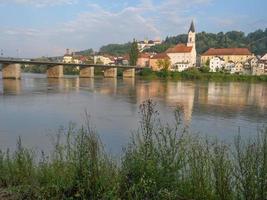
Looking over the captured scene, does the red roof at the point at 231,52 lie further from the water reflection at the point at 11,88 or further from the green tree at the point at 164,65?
the water reflection at the point at 11,88

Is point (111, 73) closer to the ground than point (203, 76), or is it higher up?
higher up

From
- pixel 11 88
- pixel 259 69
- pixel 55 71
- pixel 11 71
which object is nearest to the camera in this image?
pixel 11 88

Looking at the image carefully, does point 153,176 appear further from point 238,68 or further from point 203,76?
point 238,68

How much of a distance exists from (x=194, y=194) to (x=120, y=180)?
3.59 ft

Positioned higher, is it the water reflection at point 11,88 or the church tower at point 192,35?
the church tower at point 192,35

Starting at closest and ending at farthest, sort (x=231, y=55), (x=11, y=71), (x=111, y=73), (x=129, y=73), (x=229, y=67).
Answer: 1. (x=11, y=71)
2. (x=111, y=73)
3. (x=129, y=73)
4. (x=229, y=67)
5. (x=231, y=55)

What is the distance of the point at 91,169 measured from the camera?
16.9 ft

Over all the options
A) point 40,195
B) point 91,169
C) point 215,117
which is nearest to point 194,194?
point 91,169

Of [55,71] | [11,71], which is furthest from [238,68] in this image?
[11,71]

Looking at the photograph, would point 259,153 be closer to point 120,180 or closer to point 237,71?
point 120,180

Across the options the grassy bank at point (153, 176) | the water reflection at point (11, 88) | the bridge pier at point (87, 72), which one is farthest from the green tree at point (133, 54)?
the grassy bank at point (153, 176)

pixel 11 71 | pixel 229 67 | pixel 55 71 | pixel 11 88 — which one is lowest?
pixel 11 88

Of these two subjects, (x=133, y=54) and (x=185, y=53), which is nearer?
(x=133, y=54)

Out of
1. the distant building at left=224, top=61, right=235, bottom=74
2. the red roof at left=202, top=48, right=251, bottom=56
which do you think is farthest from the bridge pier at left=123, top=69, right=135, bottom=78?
the red roof at left=202, top=48, right=251, bottom=56
